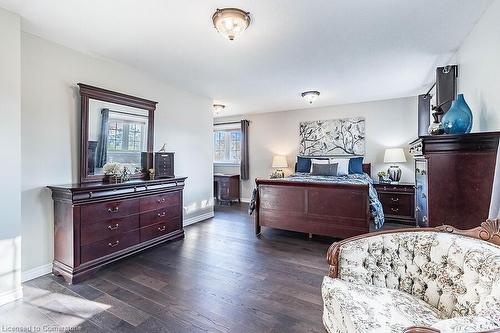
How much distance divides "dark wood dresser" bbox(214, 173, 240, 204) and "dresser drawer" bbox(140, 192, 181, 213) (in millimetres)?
2843

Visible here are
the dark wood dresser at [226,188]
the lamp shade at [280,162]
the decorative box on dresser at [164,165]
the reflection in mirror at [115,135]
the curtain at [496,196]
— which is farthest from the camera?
the dark wood dresser at [226,188]

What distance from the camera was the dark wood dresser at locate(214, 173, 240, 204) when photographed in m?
6.58

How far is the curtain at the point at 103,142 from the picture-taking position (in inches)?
121

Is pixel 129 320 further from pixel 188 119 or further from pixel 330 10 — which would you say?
pixel 188 119

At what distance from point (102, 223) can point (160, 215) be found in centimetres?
82

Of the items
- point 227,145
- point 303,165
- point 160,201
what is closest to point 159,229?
point 160,201

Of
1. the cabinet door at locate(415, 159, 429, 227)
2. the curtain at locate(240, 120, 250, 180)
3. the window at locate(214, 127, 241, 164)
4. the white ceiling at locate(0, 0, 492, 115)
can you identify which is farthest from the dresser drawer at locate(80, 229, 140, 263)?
the window at locate(214, 127, 241, 164)

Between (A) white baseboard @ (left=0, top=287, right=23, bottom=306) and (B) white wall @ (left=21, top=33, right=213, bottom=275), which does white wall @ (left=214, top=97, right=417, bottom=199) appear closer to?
(B) white wall @ (left=21, top=33, right=213, bottom=275)

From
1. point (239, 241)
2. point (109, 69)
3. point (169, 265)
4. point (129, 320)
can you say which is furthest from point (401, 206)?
point (109, 69)

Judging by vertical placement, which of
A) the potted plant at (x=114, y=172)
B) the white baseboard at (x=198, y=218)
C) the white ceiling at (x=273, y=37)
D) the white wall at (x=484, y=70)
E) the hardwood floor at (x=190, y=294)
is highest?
the white ceiling at (x=273, y=37)

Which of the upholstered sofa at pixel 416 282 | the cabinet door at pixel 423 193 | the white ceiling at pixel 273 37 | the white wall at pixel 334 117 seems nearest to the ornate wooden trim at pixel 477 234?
the upholstered sofa at pixel 416 282

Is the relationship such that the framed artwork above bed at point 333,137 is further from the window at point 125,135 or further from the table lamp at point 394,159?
the window at point 125,135

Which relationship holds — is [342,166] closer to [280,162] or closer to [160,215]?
[280,162]

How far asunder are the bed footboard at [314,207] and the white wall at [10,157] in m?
2.82
